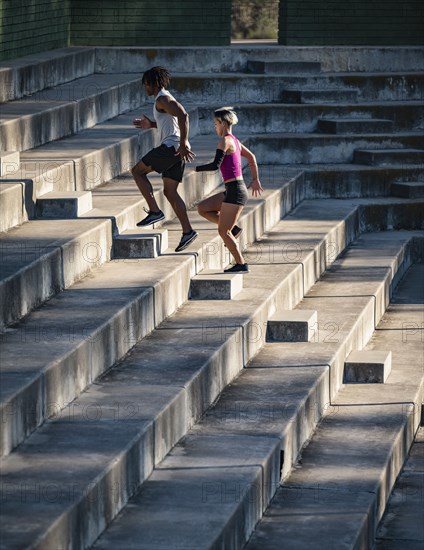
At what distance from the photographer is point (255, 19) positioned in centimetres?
2580

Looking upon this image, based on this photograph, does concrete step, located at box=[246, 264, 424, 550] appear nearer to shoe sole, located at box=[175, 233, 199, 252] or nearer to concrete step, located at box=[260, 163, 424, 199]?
shoe sole, located at box=[175, 233, 199, 252]

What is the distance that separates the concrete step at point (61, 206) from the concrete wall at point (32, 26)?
4333mm

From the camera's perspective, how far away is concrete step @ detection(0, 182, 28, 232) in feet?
32.4

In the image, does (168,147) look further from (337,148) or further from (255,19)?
(255,19)

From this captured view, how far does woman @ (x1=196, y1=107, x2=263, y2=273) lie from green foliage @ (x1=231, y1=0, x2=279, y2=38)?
545 inches

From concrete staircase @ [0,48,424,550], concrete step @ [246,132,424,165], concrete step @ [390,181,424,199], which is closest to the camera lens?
concrete staircase @ [0,48,424,550]

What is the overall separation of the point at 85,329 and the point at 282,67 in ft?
31.3

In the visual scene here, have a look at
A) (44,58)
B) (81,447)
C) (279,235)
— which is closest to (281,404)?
(81,447)

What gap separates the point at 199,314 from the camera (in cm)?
976

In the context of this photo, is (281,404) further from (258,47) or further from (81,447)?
(258,47)

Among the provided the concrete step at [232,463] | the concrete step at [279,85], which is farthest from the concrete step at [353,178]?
the concrete step at [232,463]

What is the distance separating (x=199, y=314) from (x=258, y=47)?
28.3ft

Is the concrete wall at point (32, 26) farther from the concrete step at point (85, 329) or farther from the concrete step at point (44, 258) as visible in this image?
the concrete step at point (44, 258)

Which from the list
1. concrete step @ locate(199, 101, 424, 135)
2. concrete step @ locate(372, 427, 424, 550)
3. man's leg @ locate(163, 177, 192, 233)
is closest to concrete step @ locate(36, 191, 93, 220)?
man's leg @ locate(163, 177, 192, 233)
